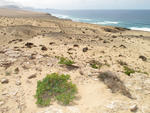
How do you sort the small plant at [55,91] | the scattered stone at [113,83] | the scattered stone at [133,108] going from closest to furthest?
the scattered stone at [133,108] < the small plant at [55,91] < the scattered stone at [113,83]

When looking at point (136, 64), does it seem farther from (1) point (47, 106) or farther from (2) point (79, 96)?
(1) point (47, 106)

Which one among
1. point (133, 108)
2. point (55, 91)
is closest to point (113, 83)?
point (133, 108)

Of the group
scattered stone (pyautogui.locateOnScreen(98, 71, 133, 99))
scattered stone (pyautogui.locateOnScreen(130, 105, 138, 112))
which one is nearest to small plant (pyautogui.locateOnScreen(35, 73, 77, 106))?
scattered stone (pyautogui.locateOnScreen(98, 71, 133, 99))

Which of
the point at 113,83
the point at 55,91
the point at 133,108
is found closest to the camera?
the point at 133,108

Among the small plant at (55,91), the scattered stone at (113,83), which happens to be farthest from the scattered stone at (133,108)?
the small plant at (55,91)

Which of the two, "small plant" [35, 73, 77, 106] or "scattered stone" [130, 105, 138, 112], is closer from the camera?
"scattered stone" [130, 105, 138, 112]

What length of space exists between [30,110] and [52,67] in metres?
2.87

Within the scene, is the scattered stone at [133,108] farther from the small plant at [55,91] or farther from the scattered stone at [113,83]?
the small plant at [55,91]

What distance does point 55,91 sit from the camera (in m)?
4.70

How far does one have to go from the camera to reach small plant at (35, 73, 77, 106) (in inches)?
170

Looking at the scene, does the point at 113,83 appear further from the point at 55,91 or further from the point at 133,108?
the point at 55,91

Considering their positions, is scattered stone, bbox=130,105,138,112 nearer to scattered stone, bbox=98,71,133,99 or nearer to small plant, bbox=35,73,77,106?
scattered stone, bbox=98,71,133,99

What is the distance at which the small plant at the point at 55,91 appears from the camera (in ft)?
14.1

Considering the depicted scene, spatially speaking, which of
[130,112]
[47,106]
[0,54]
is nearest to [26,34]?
[0,54]
